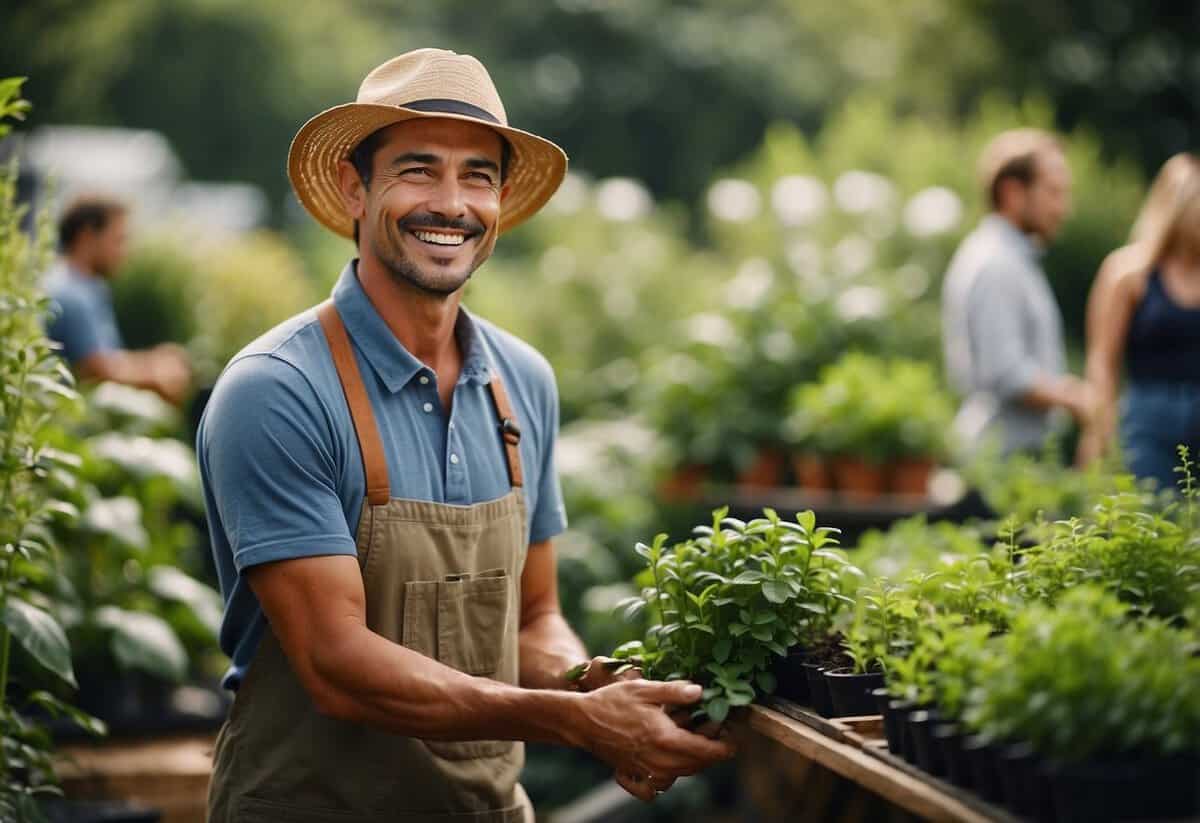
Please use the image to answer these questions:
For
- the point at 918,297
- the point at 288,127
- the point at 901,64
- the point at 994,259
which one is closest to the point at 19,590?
the point at 994,259

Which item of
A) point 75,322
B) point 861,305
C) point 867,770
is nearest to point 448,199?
point 867,770

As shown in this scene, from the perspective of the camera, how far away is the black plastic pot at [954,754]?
1.97 metres

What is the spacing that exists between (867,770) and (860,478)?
3.87 m

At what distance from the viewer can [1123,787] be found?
177cm

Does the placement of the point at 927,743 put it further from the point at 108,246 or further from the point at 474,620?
the point at 108,246

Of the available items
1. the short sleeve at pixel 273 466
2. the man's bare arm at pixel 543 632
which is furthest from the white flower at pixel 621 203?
the short sleeve at pixel 273 466

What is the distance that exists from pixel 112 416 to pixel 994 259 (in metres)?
3.22

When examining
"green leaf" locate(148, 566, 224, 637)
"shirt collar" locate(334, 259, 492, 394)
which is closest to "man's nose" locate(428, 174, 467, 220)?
"shirt collar" locate(334, 259, 492, 394)

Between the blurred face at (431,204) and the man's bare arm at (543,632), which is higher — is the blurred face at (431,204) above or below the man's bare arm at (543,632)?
above

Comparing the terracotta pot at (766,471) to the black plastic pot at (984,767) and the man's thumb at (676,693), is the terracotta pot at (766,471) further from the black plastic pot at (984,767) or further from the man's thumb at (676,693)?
the black plastic pot at (984,767)

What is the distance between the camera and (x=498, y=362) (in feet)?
9.85

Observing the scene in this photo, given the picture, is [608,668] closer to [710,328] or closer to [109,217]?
→ [710,328]

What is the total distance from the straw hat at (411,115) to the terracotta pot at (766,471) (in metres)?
3.32

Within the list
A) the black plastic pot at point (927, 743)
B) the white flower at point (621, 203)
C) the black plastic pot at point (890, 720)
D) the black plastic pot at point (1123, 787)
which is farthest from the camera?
the white flower at point (621, 203)
